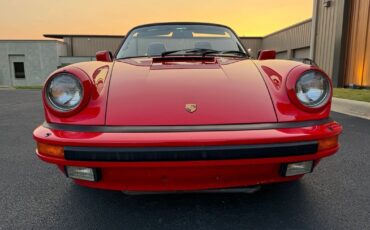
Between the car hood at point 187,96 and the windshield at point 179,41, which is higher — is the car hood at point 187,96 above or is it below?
below

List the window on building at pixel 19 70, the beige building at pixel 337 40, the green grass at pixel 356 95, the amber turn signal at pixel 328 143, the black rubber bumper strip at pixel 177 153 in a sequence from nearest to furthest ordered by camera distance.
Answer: the black rubber bumper strip at pixel 177 153
the amber turn signal at pixel 328 143
the green grass at pixel 356 95
the beige building at pixel 337 40
the window on building at pixel 19 70

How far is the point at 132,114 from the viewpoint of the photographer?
170cm

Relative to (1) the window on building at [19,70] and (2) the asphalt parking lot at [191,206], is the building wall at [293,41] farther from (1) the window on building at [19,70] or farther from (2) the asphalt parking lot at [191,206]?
(1) the window on building at [19,70]

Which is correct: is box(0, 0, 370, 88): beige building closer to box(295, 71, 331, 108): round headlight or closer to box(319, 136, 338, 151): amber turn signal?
box(295, 71, 331, 108): round headlight

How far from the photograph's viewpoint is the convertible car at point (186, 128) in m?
1.55

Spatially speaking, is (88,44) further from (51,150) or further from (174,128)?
(174,128)

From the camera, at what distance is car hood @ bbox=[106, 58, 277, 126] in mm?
1689

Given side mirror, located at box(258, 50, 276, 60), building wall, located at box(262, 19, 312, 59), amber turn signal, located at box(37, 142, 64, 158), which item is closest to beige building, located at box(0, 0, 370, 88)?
building wall, located at box(262, 19, 312, 59)

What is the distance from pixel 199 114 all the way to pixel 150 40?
1.65 metres

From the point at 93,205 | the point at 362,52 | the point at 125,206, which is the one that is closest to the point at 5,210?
the point at 93,205

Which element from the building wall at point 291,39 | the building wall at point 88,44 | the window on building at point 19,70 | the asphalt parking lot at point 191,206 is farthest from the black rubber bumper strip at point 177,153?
the window on building at point 19,70

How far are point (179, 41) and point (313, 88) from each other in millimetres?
1626

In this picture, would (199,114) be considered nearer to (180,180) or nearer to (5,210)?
(180,180)

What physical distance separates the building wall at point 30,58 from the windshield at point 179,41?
24269 mm
